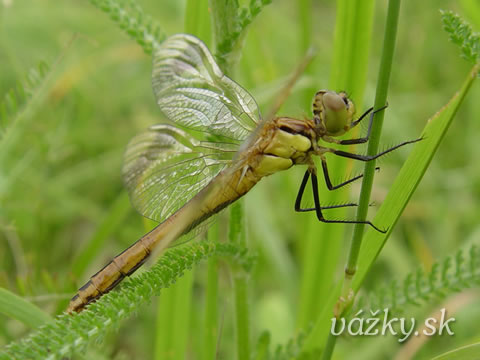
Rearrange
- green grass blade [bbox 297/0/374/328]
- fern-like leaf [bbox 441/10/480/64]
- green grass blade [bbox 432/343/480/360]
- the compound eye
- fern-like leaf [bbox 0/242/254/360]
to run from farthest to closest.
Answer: green grass blade [bbox 297/0/374/328] → the compound eye → green grass blade [bbox 432/343/480/360] → fern-like leaf [bbox 441/10/480/64] → fern-like leaf [bbox 0/242/254/360]

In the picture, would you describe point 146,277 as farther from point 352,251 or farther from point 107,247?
point 107,247

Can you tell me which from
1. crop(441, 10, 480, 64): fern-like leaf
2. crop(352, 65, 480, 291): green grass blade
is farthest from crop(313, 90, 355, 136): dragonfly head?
crop(441, 10, 480, 64): fern-like leaf

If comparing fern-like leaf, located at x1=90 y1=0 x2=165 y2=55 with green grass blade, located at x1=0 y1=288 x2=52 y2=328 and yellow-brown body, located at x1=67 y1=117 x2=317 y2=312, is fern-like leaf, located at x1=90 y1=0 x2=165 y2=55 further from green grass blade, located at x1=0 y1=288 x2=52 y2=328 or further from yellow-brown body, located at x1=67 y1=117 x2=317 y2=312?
green grass blade, located at x1=0 y1=288 x2=52 y2=328

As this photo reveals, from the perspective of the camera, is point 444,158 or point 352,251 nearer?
point 352,251

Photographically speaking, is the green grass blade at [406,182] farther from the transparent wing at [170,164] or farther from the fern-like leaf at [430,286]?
the transparent wing at [170,164]

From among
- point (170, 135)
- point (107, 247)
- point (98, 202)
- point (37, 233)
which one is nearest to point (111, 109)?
point (98, 202)

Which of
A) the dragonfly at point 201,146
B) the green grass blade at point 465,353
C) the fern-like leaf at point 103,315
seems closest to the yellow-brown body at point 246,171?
the dragonfly at point 201,146
